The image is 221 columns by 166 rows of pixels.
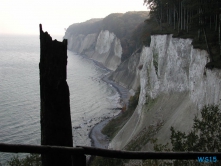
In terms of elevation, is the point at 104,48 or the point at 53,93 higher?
the point at 104,48

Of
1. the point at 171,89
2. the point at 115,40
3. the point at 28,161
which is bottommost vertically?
the point at 28,161

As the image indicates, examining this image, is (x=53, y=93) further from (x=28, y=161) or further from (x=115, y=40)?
(x=115, y=40)

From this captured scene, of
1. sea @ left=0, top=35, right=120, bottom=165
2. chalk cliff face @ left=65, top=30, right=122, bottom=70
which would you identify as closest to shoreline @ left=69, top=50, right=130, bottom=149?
sea @ left=0, top=35, right=120, bottom=165

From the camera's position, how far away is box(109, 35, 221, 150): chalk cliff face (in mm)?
23180

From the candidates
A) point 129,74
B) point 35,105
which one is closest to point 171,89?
point 35,105

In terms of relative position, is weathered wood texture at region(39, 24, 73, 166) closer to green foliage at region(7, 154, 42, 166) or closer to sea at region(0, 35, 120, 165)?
green foliage at region(7, 154, 42, 166)

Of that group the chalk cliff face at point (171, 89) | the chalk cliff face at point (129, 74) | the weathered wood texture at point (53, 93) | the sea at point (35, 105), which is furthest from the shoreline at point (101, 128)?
the weathered wood texture at point (53, 93)

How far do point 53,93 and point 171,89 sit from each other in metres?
27.2

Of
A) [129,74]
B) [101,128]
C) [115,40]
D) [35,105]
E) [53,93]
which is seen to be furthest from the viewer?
[115,40]

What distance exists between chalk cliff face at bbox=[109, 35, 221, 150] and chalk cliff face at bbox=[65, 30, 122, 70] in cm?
6747

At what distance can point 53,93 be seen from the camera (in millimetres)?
4355

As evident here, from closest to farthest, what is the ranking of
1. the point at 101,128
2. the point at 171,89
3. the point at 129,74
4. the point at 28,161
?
1. the point at 28,161
2. the point at 171,89
3. the point at 101,128
4. the point at 129,74

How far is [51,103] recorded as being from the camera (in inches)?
171

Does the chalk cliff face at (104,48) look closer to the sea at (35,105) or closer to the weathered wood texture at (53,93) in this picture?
the sea at (35,105)
